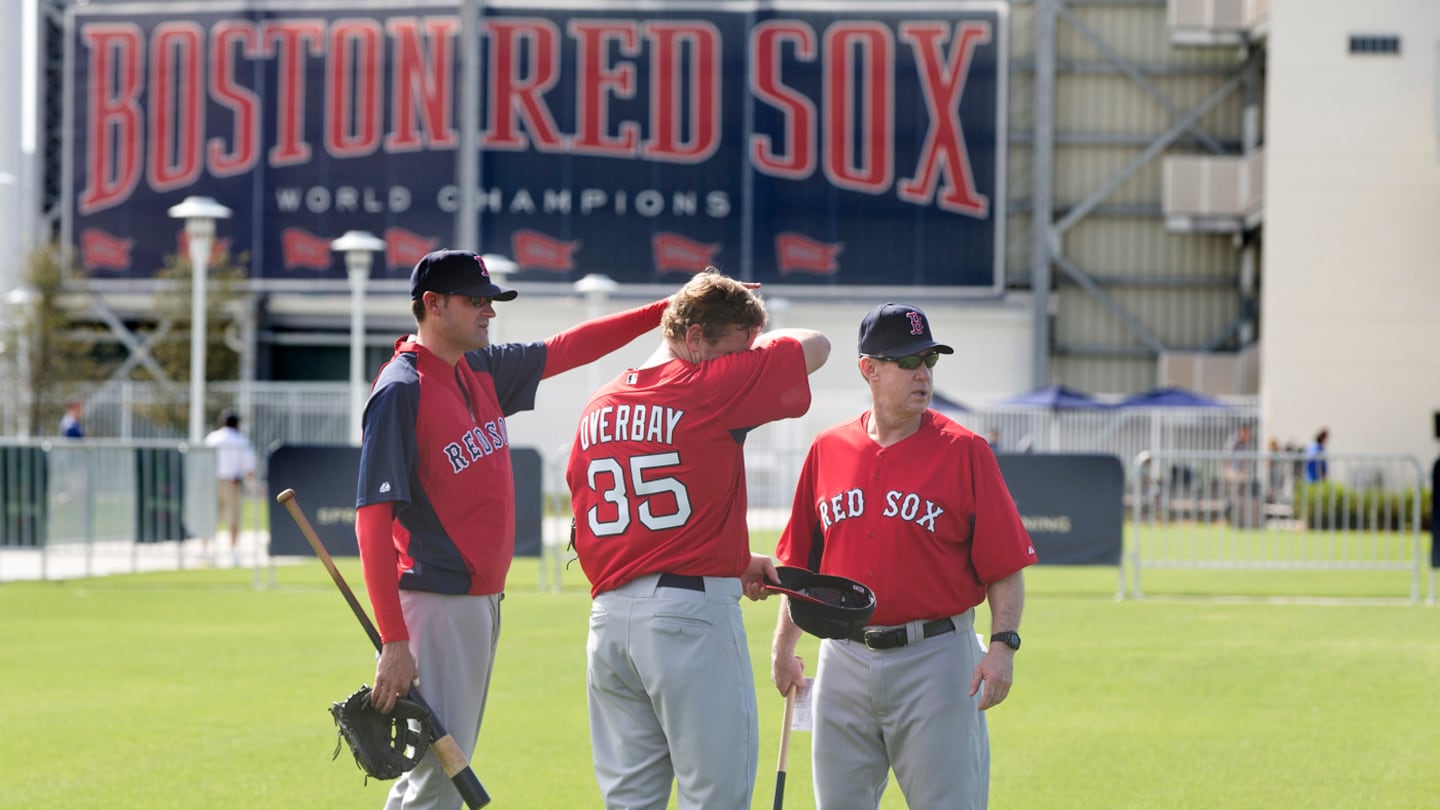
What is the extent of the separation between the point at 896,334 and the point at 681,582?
41.7 inches

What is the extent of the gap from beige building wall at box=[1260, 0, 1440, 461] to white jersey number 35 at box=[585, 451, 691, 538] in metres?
35.6

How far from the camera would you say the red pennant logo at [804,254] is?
4406cm

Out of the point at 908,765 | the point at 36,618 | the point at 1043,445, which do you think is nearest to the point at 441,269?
the point at 908,765

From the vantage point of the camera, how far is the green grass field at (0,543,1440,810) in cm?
844

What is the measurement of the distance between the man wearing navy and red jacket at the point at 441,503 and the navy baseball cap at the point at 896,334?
1.22 metres

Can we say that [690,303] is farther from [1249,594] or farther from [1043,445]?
[1043,445]

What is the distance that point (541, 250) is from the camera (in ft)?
145

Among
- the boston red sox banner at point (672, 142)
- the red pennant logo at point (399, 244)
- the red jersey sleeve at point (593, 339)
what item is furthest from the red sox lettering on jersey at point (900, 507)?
the red pennant logo at point (399, 244)

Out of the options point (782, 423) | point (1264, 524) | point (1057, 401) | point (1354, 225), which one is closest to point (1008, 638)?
point (1264, 524)

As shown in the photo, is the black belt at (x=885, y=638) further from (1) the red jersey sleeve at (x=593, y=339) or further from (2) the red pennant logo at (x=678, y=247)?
(2) the red pennant logo at (x=678, y=247)

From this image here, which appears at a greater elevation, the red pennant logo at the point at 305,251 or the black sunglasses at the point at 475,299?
the red pennant logo at the point at 305,251

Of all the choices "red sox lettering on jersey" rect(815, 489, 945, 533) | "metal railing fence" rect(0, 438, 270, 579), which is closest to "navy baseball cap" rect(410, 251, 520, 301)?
"red sox lettering on jersey" rect(815, 489, 945, 533)

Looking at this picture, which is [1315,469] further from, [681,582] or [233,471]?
[681,582]

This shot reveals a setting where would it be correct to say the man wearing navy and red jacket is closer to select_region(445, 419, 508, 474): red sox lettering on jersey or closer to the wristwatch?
select_region(445, 419, 508, 474): red sox lettering on jersey
